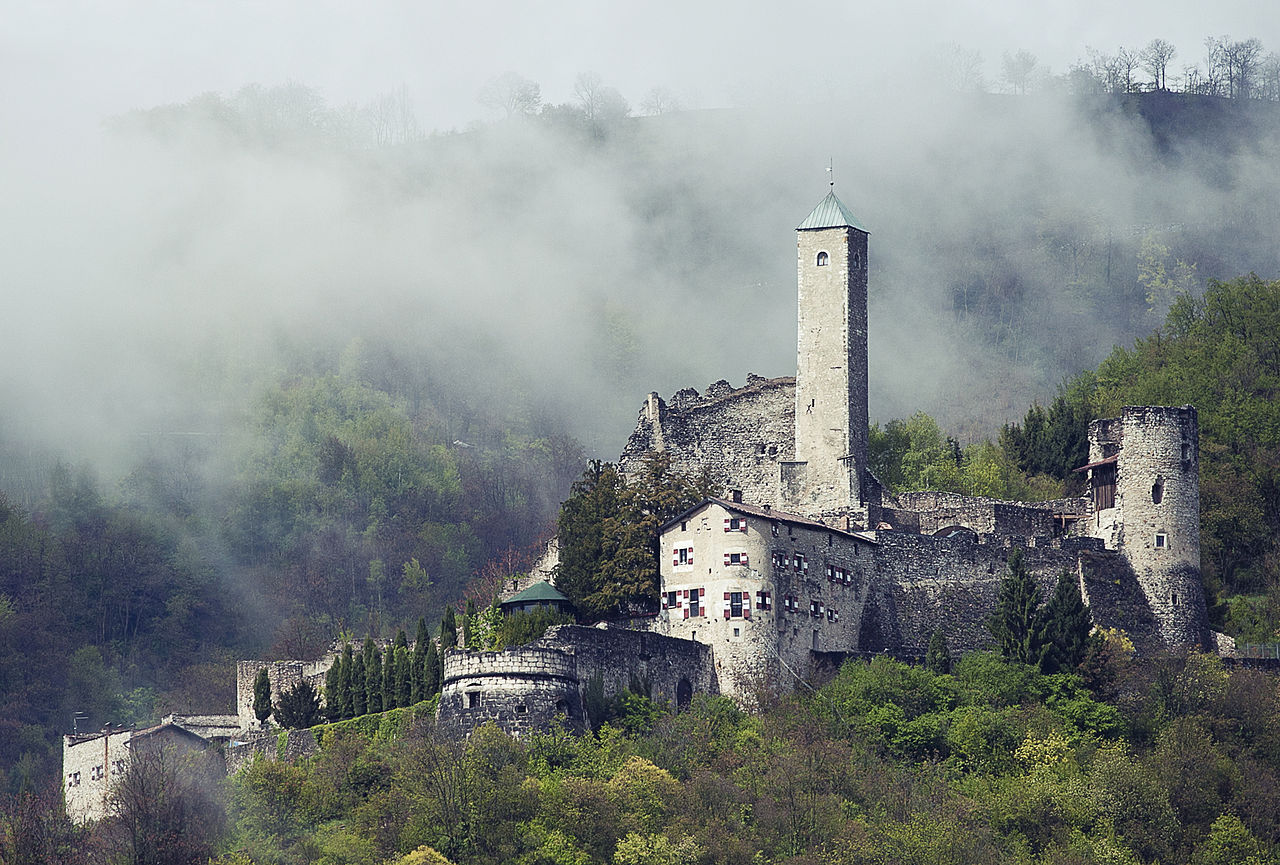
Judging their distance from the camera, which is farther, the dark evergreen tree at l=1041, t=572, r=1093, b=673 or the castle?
the dark evergreen tree at l=1041, t=572, r=1093, b=673

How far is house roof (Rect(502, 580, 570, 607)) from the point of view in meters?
73.8

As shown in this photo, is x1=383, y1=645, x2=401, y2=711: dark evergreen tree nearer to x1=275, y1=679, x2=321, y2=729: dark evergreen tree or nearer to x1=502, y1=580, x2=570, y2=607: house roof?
x1=275, y1=679, x2=321, y2=729: dark evergreen tree

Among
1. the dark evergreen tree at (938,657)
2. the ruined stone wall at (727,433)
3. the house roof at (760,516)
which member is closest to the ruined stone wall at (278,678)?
Result: the house roof at (760,516)

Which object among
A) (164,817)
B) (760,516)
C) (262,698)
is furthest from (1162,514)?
(164,817)

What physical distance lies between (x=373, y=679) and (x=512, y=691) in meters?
7.75

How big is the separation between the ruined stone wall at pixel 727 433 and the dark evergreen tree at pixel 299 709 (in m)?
14.4

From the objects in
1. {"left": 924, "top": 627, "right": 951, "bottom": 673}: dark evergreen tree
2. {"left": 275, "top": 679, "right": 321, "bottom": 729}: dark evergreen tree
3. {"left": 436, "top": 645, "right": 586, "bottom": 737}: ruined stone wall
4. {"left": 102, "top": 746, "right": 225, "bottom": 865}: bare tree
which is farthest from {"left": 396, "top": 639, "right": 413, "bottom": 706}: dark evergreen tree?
{"left": 924, "top": 627, "right": 951, "bottom": 673}: dark evergreen tree

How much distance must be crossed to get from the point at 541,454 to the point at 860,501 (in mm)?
53991

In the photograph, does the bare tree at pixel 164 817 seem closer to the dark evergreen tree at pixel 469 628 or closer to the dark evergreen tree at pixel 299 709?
the dark evergreen tree at pixel 299 709

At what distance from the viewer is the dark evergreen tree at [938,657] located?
72438mm

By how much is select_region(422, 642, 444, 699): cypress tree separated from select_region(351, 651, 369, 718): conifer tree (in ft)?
8.32

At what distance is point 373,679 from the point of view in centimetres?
7294

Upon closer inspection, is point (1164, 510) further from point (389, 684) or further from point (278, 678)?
point (278, 678)

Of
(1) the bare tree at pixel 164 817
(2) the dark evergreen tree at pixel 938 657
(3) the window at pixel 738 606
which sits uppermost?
(3) the window at pixel 738 606
